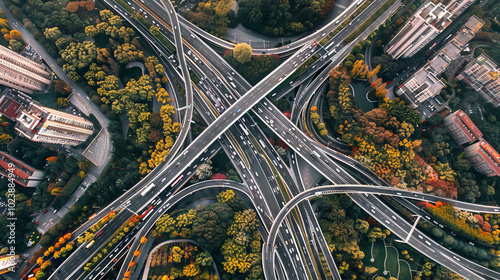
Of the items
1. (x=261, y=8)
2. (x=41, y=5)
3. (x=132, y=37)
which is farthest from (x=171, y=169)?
(x=41, y=5)

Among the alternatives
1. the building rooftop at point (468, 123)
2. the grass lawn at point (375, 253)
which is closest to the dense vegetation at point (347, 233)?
the grass lawn at point (375, 253)

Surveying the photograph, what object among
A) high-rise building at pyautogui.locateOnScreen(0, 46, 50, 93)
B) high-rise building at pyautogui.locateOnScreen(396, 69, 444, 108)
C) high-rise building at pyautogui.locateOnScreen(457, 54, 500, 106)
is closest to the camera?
high-rise building at pyautogui.locateOnScreen(0, 46, 50, 93)

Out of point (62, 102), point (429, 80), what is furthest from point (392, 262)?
point (62, 102)

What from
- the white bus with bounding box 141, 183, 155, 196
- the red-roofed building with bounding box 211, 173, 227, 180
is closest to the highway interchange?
the white bus with bounding box 141, 183, 155, 196

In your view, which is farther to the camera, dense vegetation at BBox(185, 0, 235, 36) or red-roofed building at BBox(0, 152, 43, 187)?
dense vegetation at BBox(185, 0, 235, 36)

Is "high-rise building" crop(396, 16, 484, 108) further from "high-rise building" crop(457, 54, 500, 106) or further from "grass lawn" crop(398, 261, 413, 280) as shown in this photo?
"grass lawn" crop(398, 261, 413, 280)

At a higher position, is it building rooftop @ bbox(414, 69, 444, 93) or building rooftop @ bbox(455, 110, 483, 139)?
building rooftop @ bbox(414, 69, 444, 93)
